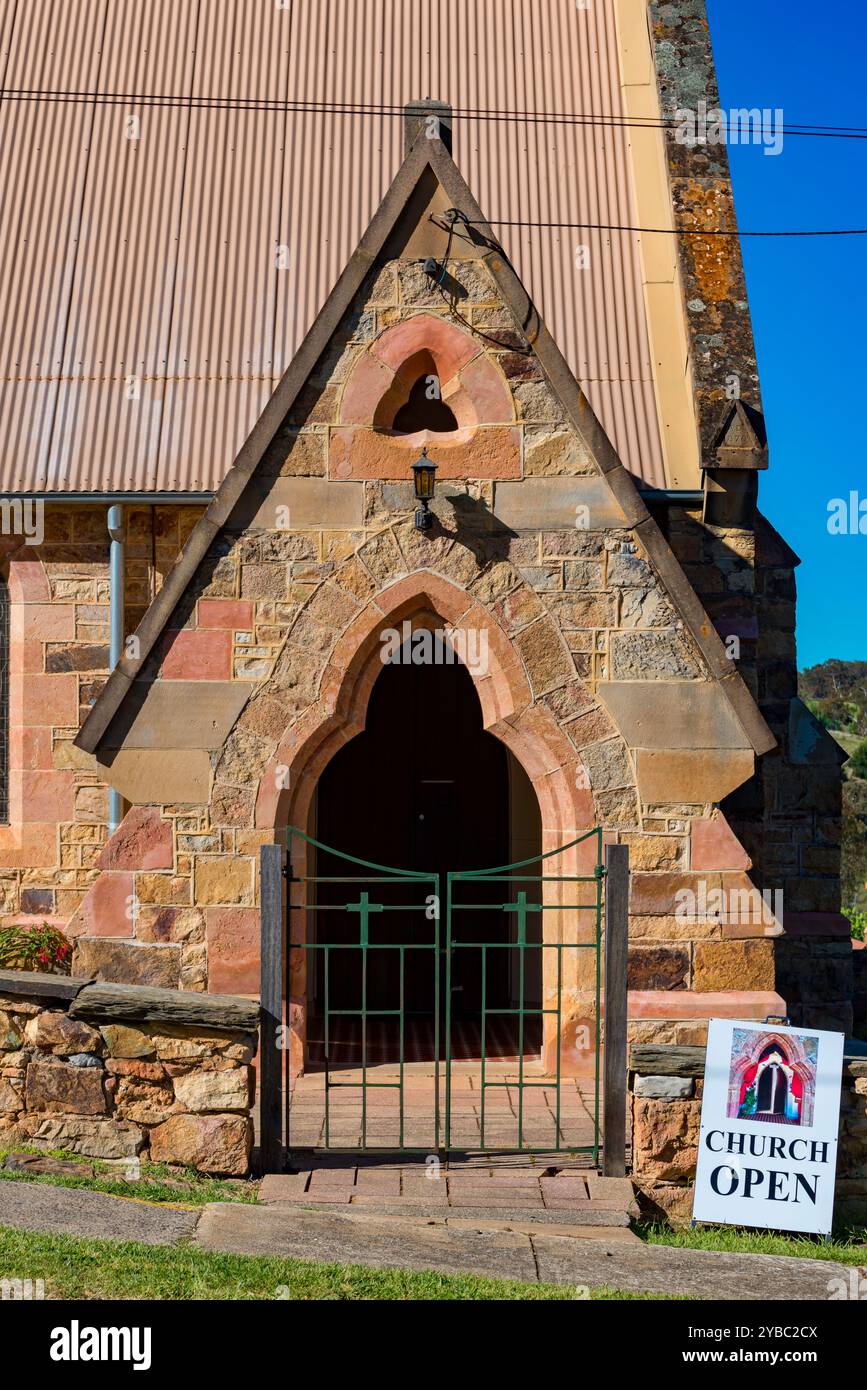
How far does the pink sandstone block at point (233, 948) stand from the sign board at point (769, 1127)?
3097mm

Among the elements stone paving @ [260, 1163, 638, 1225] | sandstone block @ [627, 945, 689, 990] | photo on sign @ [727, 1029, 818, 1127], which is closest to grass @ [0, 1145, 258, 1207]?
stone paving @ [260, 1163, 638, 1225]

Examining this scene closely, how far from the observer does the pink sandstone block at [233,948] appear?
9641 millimetres

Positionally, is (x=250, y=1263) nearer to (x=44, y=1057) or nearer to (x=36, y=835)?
(x=44, y=1057)

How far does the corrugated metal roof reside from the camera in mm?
12969

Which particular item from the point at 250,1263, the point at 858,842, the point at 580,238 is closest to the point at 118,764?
the point at 250,1263

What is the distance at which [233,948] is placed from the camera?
9680 millimetres

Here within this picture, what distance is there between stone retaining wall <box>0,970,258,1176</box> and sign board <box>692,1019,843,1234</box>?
267 cm

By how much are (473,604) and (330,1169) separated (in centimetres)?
379

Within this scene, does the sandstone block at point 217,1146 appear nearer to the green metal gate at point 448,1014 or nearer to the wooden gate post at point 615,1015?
the green metal gate at point 448,1014

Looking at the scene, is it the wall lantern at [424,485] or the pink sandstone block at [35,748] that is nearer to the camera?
the wall lantern at [424,485]

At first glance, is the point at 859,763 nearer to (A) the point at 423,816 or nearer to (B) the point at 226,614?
(A) the point at 423,816

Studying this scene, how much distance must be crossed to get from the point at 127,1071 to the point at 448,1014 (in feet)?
6.29

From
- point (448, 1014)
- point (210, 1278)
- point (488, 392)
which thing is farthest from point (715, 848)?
point (210, 1278)

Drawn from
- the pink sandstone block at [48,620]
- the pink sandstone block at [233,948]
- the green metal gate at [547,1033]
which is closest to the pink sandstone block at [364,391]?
the green metal gate at [547,1033]
